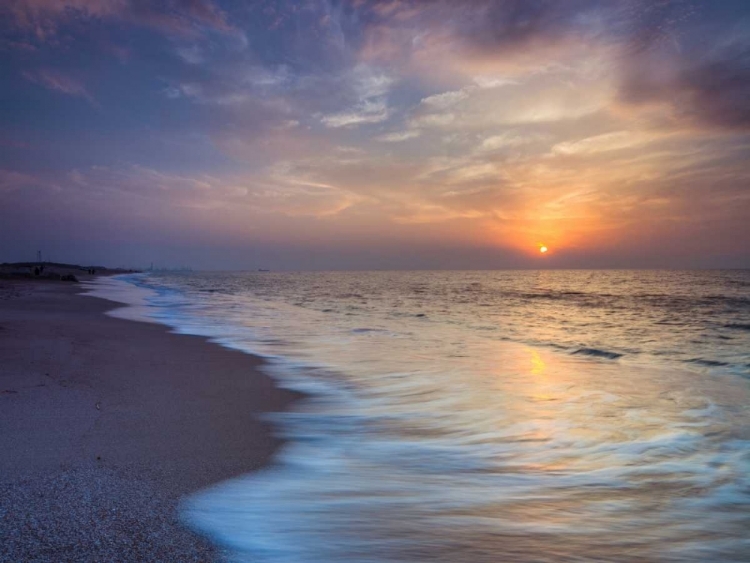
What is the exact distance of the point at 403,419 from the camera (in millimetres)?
6078

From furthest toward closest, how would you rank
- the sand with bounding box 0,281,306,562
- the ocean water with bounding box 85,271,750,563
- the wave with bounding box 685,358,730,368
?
the wave with bounding box 685,358,730,368 < the ocean water with bounding box 85,271,750,563 < the sand with bounding box 0,281,306,562

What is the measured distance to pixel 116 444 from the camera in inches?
170

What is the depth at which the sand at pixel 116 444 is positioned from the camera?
272cm

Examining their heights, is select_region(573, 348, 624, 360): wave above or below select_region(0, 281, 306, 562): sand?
below

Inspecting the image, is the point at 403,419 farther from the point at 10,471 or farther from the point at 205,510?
the point at 10,471

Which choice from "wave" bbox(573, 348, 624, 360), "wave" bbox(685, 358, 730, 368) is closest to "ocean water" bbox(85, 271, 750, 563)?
"wave" bbox(685, 358, 730, 368)

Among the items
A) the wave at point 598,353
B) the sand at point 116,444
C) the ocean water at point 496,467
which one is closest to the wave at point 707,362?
the ocean water at point 496,467

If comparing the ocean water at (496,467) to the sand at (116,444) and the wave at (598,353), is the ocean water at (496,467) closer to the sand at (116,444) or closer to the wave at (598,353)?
the sand at (116,444)

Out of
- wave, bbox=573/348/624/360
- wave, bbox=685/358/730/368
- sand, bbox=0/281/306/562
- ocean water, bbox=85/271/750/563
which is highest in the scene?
sand, bbox=0/281/306/562

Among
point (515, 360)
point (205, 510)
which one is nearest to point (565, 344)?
point (515, 360)

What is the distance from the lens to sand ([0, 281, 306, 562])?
2.72 metres

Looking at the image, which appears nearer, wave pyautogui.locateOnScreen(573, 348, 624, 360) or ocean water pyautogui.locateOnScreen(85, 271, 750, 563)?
ocean water pyautogui.locateOnScreen(85, 271, 750, 563)

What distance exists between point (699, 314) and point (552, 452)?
940 inches

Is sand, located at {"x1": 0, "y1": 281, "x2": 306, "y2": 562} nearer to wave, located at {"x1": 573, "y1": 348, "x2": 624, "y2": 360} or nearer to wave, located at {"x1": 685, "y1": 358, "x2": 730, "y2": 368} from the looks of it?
wave, located at {"x1": 573, "y1": 348, "x2": 624, "y2": 360}
